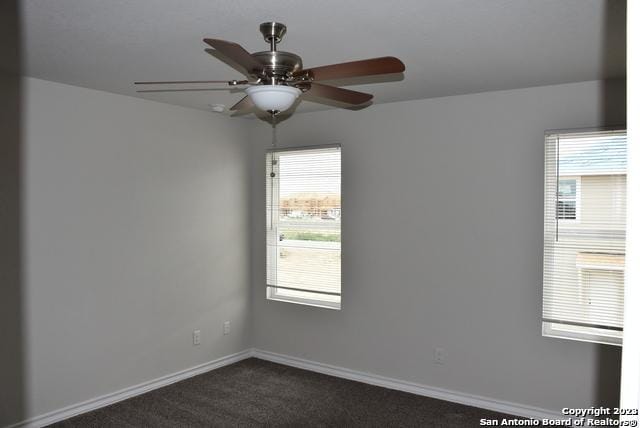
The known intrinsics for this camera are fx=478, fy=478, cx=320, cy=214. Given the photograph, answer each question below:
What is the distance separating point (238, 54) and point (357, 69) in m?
0.52

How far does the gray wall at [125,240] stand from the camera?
3383mm

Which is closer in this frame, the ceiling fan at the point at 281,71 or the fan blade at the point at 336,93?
the ceiling fan at the point at 281,71

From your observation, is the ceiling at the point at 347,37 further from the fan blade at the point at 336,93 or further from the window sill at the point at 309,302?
the window sill at the point at 309,302

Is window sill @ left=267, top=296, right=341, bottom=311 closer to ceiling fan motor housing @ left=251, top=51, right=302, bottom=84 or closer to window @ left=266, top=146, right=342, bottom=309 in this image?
window @ left=266, top=146, right=342, bottom=309

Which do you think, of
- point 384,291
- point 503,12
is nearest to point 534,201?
point 384,291

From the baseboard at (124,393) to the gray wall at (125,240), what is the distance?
0.06 metres

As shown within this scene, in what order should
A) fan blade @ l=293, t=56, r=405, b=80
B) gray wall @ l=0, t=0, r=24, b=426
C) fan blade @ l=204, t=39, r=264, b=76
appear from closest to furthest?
fan blade @ l=204, t=39, r=264, b=76 < fan blade @ l=293, t=56, r=405, b=80 < gray wall @ l=0, t=0, r=24, b=426

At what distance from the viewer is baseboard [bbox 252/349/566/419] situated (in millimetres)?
3580

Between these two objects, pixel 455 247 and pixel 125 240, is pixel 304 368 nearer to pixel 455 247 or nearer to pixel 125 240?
pixel 455 247

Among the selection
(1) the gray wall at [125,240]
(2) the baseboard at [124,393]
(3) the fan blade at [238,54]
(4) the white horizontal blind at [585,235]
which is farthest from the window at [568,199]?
(2) the baseboard at [124,393]

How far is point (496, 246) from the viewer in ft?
12.2

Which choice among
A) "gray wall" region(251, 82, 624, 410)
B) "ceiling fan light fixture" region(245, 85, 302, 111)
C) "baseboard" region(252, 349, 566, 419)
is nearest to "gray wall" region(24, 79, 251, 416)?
"baseboard" region(252, 349, 566, 419)

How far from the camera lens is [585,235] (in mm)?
3408

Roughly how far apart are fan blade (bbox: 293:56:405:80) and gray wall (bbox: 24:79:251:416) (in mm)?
2219
